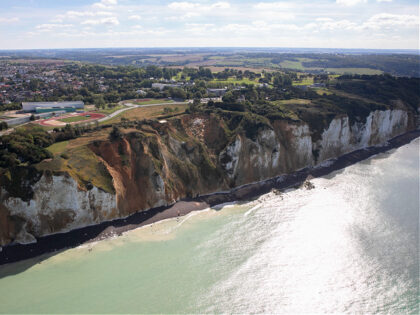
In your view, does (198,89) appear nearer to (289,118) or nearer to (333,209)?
(289,118)

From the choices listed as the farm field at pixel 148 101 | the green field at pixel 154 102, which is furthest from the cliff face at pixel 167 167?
the farm field at pixel 148 101

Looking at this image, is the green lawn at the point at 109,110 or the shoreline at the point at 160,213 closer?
the shoreline at the point at 160,213

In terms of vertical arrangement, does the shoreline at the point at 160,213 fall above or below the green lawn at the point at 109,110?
below

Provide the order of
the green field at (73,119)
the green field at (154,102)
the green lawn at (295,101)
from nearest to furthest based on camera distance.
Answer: the green field at (73,119)
the green field at (154,102)
the green lawn at (295,101)

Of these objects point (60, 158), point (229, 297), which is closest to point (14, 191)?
point (60, 158)

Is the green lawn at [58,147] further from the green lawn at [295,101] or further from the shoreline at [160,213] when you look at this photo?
the green lawn at [295,101]

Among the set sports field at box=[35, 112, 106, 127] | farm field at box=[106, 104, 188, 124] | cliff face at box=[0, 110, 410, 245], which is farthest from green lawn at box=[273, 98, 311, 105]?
sports field at box=[35, 112, 106, 127]
